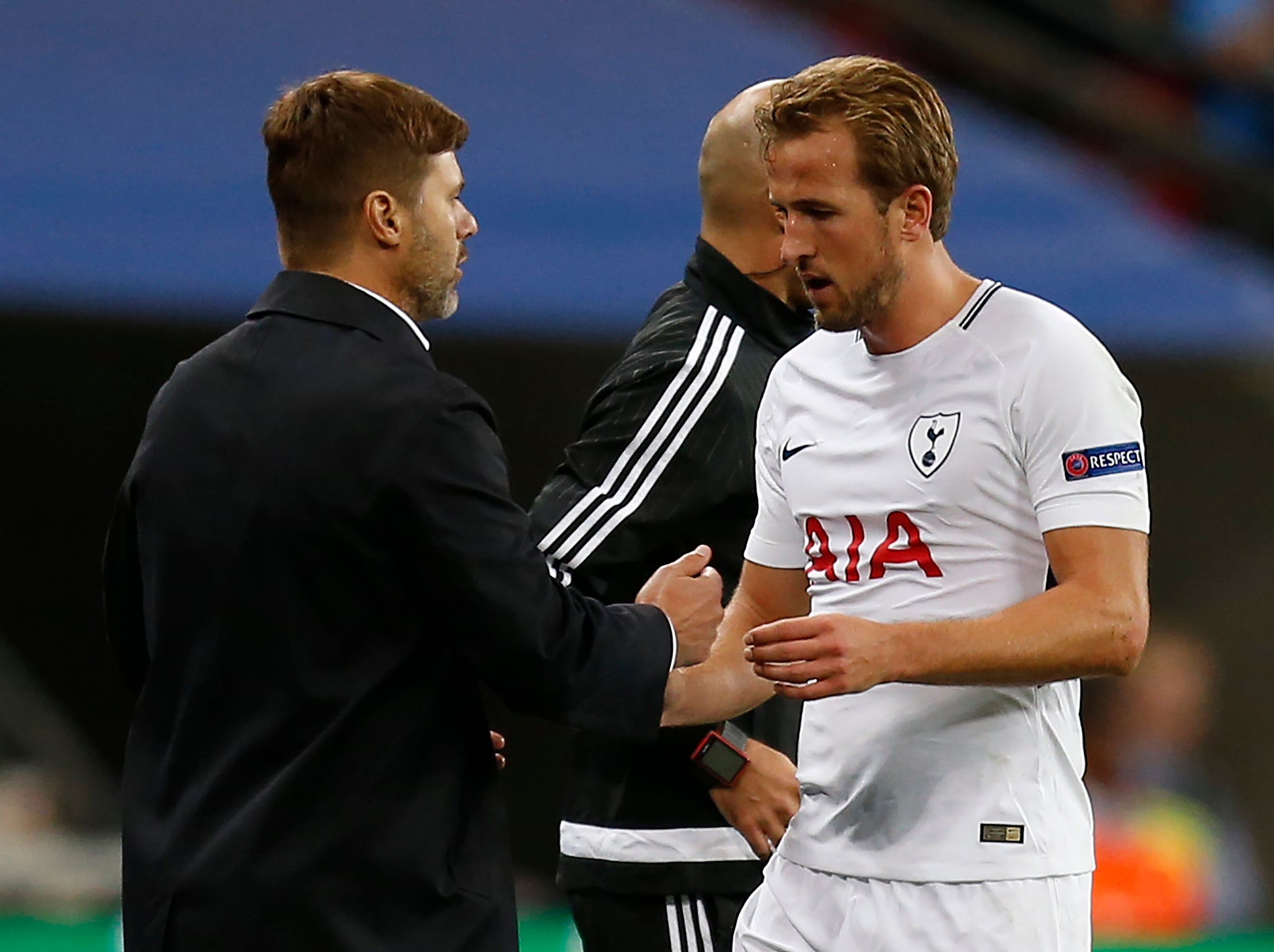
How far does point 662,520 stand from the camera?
10.3ft

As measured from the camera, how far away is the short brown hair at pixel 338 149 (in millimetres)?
2439

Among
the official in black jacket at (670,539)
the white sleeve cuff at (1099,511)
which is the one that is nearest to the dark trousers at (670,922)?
the official in black jacket at (670,539)

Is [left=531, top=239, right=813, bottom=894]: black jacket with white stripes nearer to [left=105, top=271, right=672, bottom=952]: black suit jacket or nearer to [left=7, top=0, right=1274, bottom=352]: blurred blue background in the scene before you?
[left=105, top=271, right=672, bottom=952]: black suit jacket

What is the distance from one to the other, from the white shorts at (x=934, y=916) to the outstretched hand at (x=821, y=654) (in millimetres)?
423

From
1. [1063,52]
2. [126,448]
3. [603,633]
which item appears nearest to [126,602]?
[603,633]

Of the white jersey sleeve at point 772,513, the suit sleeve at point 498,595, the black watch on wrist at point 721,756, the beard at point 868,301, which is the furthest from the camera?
the black watch on wrist at point 721,756

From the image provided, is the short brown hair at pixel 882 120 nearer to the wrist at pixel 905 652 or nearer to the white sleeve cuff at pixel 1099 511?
the white sleeve cuff at pixel 1099 511

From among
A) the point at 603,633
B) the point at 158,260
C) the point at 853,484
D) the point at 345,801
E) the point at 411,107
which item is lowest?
the point at 345,801

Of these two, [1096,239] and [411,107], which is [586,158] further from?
[411,107]

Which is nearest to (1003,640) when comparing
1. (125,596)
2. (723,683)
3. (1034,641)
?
(1034,641)

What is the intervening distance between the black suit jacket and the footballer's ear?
69cm

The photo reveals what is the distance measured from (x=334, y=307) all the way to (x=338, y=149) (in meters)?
0.20

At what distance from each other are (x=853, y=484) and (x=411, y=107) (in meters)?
0.81

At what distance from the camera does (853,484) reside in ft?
8.88
